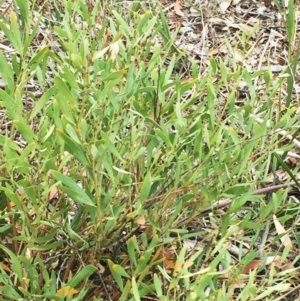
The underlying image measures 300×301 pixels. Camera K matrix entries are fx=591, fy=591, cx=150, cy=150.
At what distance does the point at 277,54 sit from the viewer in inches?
84.4

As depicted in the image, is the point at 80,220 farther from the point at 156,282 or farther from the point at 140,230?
the point at 156,282

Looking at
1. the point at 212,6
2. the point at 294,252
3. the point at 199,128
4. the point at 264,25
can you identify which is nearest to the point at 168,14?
the point at 212,6

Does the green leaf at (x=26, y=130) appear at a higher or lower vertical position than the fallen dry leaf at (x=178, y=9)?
higher

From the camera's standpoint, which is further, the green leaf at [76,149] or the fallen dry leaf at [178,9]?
the fallen dry leaf at [178,9]

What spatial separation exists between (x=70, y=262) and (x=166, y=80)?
0.36 m

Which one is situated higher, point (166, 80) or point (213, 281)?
point (166, 80)

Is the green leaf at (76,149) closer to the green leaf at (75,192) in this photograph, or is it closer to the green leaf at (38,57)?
the green leaf at (75,192)

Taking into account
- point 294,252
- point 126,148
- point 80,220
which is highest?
point 126,148

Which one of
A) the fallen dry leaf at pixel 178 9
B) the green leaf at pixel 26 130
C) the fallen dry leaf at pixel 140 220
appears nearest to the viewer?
the green leaf at pixel 26 130

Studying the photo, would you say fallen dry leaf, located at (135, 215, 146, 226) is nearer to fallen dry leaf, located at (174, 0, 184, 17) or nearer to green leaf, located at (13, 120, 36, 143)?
green leaf, located at (13, 120, 36, 143)

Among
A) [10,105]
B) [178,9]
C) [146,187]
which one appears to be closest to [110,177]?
[146,187]

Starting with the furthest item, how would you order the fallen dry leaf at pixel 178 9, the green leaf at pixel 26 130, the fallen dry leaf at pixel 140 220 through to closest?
1. the fallen dry leaf at pixel 178 9
2. the fallen dry leaf at pixel 140 220
3. the green leaf at pixel 26 130

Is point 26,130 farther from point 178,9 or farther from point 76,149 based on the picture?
point 178,9

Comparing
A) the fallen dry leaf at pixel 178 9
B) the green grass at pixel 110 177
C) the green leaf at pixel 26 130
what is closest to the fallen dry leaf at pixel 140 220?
the green grass at pixel 110 177
